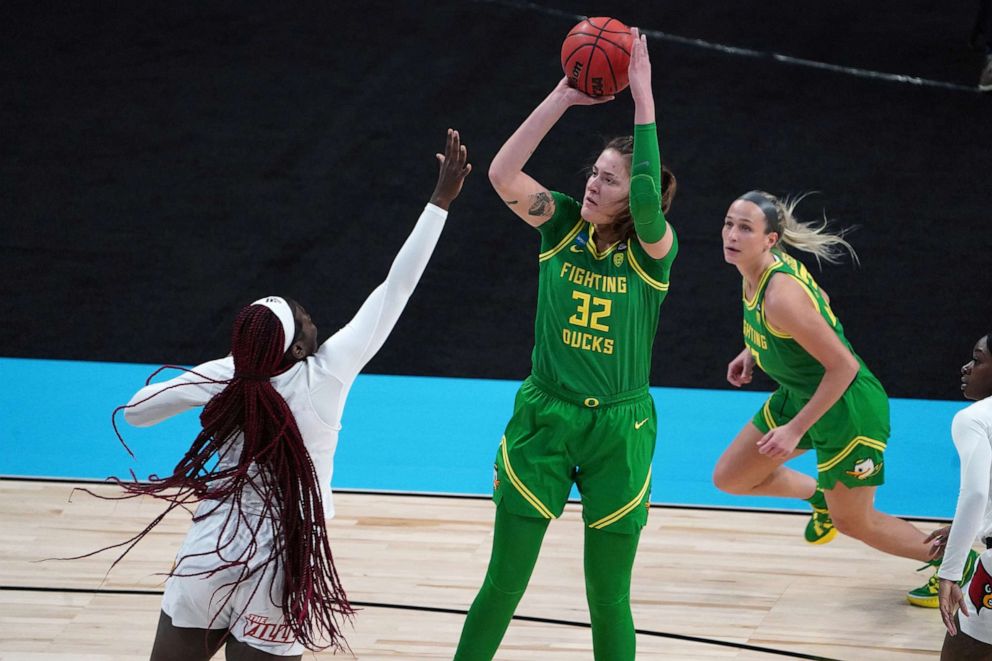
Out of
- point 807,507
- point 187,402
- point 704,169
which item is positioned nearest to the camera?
point 187,402

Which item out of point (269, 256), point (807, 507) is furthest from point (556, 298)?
point (269, 256)

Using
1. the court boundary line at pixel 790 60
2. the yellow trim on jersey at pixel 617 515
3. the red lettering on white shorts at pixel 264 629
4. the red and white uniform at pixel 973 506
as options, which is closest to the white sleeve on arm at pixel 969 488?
the red and white uniform at pixel 973 506

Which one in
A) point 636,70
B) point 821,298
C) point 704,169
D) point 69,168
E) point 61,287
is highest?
point 636,70

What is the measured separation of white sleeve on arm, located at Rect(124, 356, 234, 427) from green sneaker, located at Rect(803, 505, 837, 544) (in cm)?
290

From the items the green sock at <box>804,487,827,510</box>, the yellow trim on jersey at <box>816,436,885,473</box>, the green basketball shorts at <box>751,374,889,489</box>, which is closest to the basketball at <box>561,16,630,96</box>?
the green basketball shorts at <box>751,374,889,489</box>

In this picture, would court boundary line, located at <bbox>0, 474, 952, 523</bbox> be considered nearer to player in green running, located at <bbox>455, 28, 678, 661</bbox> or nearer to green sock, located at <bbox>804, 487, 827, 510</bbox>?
green sock, located at <bbox>804, 487, 827, 510</bbox>

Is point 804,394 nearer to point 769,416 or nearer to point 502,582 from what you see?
point 769,416

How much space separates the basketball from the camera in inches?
146

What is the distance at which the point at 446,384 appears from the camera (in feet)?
24.2

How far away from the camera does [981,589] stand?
3215mm

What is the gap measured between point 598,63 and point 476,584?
219 cm

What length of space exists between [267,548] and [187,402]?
0.40 m

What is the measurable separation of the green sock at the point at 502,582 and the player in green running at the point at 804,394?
1034mm

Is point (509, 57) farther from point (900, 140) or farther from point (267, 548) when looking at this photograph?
point (267, 548)
